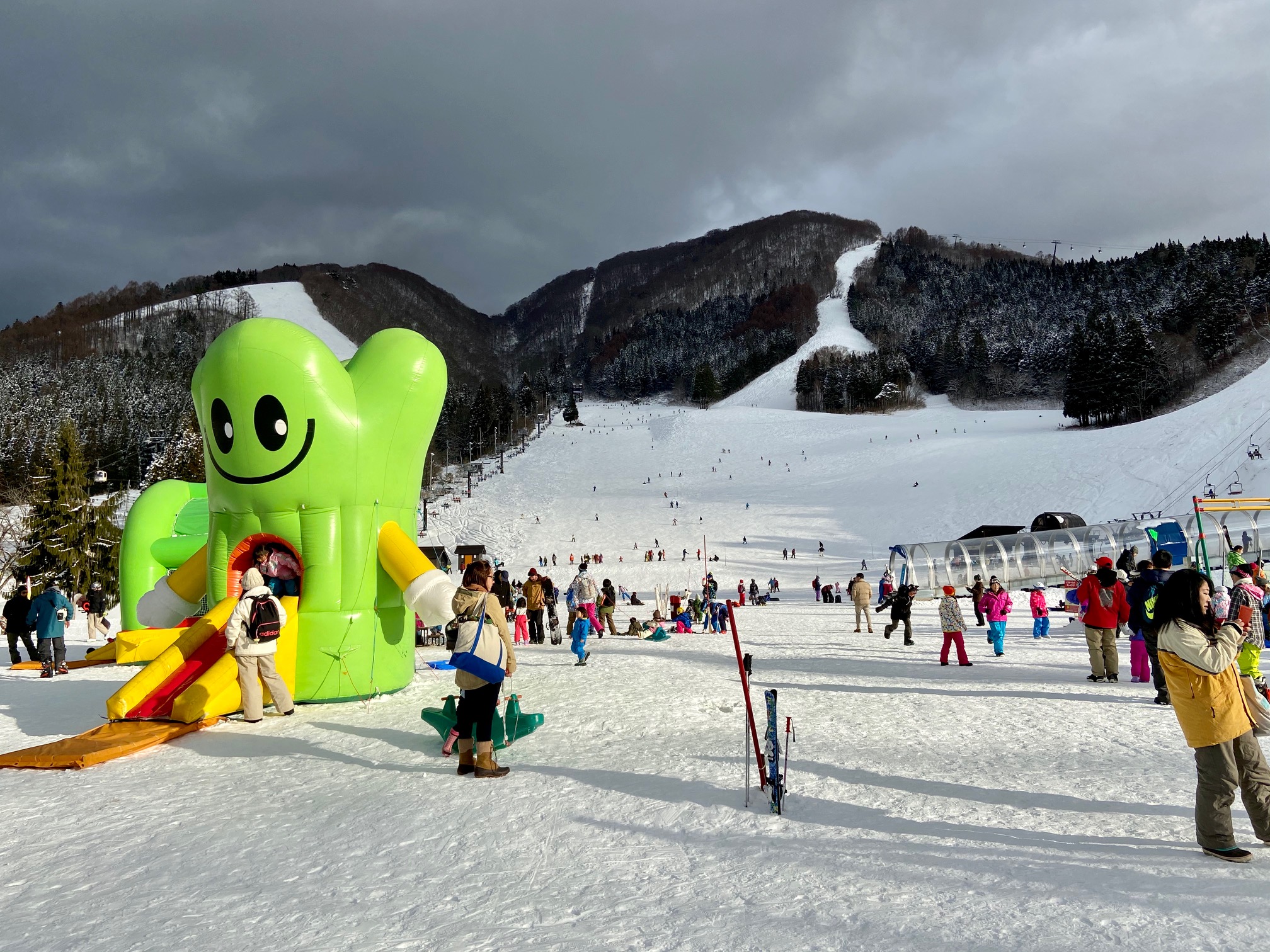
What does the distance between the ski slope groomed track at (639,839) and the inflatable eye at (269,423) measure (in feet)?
9.76

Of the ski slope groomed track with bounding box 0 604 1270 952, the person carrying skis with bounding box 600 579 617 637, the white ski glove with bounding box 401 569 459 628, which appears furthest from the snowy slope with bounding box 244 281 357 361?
the ski slope groomed track with bounding box 0 604 1270 952

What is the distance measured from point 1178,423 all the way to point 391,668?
186 ft

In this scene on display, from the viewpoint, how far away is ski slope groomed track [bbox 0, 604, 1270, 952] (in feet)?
11.0

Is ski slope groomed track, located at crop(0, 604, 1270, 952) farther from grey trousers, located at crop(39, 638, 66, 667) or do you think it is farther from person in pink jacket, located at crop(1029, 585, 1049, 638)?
person in pink jacket, located at crop(1029, 585, 1049, 638)

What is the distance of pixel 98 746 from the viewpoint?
6.62 m

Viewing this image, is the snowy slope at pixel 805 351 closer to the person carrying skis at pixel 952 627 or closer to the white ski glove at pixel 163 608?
the person carrying skis at pixel 952 627

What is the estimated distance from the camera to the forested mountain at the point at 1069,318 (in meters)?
72.9

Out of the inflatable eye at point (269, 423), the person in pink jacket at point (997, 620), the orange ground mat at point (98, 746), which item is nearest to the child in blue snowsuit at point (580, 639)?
the inflatable eye at point (269, 423)

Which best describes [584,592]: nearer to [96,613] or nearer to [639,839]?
[639,839]

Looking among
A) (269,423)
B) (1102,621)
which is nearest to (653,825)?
(269,423)

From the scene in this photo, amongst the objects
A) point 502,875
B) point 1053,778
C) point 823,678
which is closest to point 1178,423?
point 823,678

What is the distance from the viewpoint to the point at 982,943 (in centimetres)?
314

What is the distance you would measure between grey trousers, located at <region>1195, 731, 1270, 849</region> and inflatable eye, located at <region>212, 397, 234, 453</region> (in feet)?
29.7

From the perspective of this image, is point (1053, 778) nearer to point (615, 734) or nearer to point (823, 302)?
point (615, 734)
